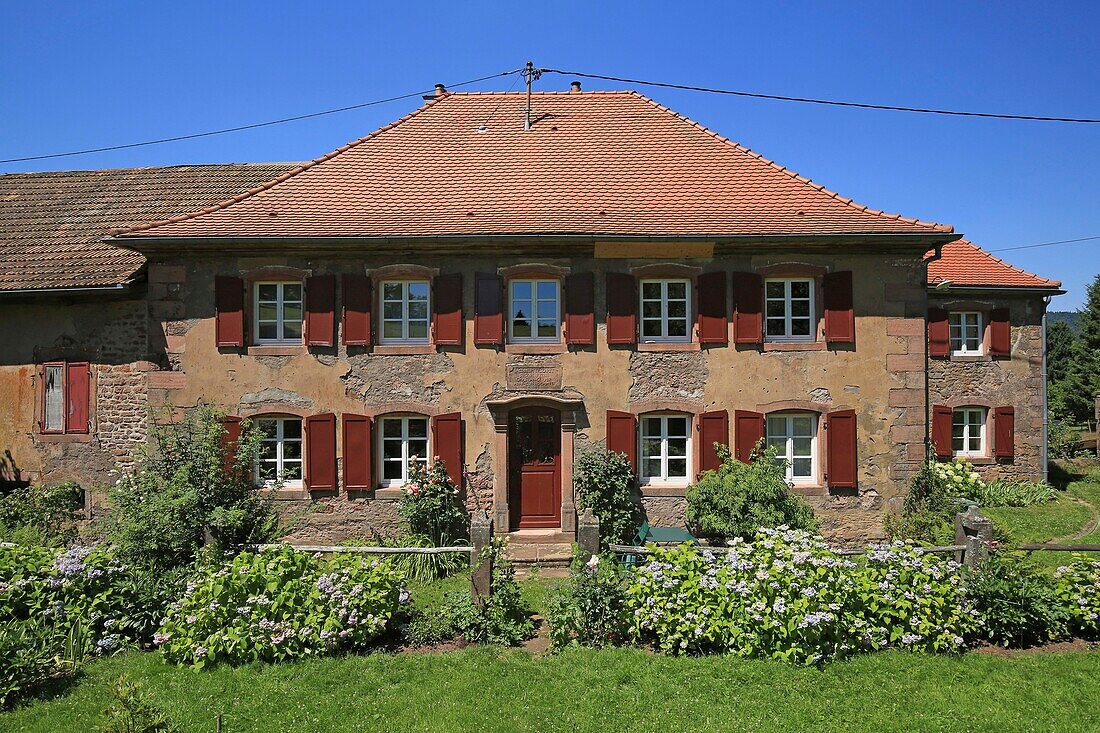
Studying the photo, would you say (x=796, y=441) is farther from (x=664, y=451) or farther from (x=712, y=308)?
(x=712, y=308)

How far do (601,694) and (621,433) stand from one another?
5271 millimetres

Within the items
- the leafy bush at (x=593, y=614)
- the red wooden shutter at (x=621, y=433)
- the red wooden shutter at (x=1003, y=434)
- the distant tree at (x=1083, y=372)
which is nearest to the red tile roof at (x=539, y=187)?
the red wooden shutter at (x=621, y=433)

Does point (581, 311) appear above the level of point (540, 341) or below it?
above

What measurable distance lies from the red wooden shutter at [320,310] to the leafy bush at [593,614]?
6.04 metres

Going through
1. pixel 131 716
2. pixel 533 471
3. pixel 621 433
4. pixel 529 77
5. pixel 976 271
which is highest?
pixel 529 77

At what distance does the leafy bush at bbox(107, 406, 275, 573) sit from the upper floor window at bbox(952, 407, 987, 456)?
15.3 metres

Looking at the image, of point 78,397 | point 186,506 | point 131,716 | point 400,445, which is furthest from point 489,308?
point 78,397

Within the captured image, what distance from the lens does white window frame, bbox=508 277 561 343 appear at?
10.5 metres

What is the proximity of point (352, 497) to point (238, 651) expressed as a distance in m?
4.51

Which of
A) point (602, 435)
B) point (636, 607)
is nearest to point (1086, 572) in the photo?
point (636, 607)

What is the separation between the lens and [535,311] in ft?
34.7

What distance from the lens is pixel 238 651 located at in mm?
5871

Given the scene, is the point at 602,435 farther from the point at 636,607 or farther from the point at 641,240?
the point at 636,607

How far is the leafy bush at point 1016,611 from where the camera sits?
621 cm
